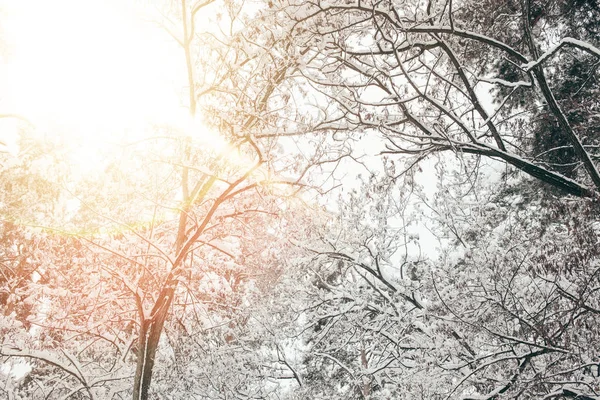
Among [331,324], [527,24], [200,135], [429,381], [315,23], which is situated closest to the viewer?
[527,24]

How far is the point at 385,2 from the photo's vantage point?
4887mm

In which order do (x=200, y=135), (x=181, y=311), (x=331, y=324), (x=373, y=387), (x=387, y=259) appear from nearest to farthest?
1. (x=200, y=135)
2. (x=181, y=311)
3. (x=331, y=324)
4. (x=387, y=259)
5. (x=373, y=387)

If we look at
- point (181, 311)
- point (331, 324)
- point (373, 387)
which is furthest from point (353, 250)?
point (373, 387)

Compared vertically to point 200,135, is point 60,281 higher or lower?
lower

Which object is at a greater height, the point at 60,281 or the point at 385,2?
the point at 385,2

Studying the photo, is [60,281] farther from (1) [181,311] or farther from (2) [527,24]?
(2) [527,24]

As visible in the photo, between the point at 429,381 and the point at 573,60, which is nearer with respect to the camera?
the point at 573,60

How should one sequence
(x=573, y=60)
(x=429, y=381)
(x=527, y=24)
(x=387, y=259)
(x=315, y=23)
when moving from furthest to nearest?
1. (x=387, y=259)
2. (x=429, y=381)
3. (x=573, y=60)
4. (x=315, y=23)
5. (x=527, y=24)

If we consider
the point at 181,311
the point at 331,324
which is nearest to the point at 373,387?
the point at 331,324

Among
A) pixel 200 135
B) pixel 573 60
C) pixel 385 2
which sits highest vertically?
pixel 573 60

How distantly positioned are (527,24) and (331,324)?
6.97 m

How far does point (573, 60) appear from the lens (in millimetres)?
6270

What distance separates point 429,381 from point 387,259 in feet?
11.0

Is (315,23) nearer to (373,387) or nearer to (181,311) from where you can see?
(181,311)
